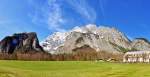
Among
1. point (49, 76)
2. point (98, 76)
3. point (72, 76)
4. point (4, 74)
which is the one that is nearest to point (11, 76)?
point (4, 74)

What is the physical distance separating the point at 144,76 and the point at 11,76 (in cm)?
3076

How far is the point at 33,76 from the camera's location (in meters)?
77.6

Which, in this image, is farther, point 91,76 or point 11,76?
point 91,76

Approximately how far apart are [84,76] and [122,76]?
9515 millimetres

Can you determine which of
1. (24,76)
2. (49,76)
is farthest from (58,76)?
(24,76)

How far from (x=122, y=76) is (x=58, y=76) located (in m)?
15.7

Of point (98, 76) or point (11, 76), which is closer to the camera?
point (11, 76)

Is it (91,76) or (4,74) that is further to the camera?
(91,76)

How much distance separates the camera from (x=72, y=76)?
263 ft

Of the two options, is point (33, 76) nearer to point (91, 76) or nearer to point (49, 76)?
point (49, 76)

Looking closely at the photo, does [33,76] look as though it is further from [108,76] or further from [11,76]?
[108,76]

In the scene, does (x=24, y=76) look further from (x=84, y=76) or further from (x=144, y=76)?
(x=144, y=76)

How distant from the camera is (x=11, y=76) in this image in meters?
72.4

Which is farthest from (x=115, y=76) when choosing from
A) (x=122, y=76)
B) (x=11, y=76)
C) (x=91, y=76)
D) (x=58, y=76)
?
(x=11, y=76)
